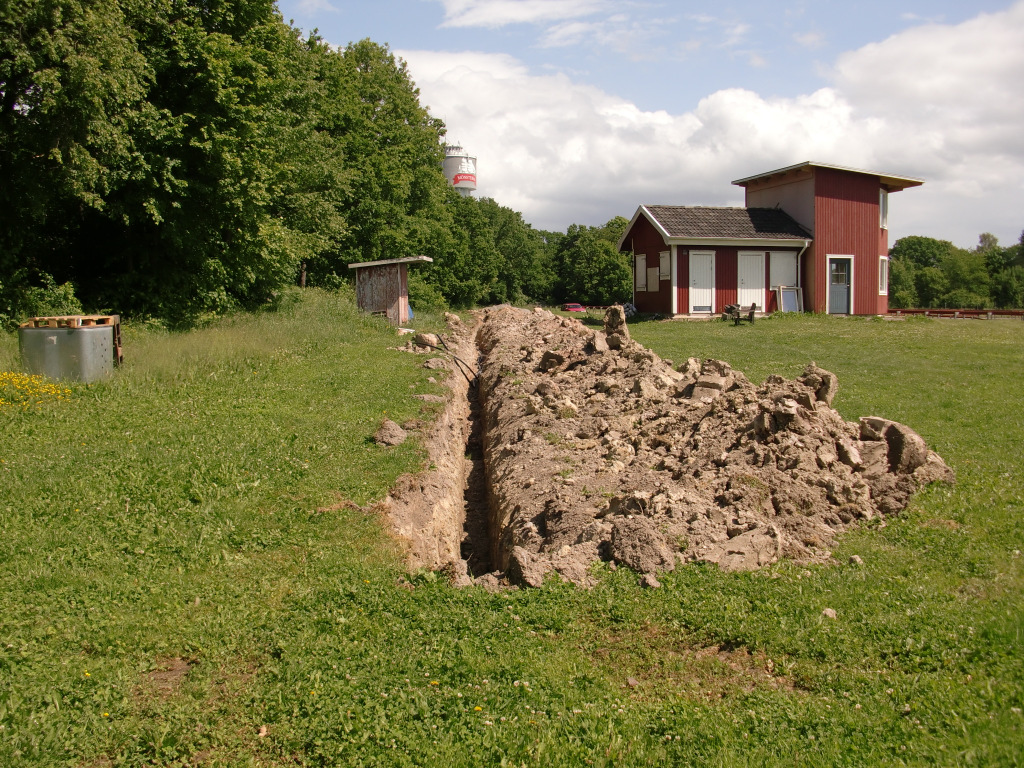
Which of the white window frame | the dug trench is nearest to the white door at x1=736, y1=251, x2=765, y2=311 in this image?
the white window frame

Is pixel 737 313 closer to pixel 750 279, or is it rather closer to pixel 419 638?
pixel 750 279

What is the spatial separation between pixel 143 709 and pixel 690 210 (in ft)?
84.6

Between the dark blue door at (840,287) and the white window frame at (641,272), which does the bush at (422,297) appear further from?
the dark blue door at (840,287)

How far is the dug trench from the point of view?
617 cm

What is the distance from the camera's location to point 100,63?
14.1 metres

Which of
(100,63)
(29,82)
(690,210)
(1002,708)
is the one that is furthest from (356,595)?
(690,210)

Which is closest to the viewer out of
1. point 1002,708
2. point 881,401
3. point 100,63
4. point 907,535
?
point 1002,708

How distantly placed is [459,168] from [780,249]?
4398 cm

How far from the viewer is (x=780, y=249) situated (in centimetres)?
2659

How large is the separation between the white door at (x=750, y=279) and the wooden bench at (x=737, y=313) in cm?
63

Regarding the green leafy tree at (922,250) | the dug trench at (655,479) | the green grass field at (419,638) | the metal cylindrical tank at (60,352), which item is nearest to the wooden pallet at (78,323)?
the metal cylindrical tank at (60,352)

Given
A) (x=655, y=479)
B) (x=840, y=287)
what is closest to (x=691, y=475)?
(x=655, y=479)

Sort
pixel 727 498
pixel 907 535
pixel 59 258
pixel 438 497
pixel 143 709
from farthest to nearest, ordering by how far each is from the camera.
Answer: pixel 59 258
pixel 438 497
pixel 727 498
pixel 907 535
pixel 143 709

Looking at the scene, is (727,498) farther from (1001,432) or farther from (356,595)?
(1001,432)
